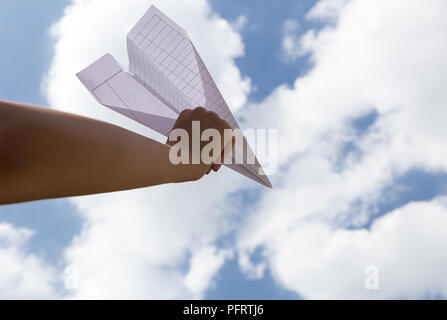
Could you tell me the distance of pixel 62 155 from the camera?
0.54 m

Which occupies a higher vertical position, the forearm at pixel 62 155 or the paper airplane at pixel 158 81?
the paper airplane at pixel 158 81

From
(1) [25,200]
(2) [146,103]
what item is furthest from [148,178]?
(2) [146,103]

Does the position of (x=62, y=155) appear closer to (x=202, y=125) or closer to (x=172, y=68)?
(x=202, y=125)

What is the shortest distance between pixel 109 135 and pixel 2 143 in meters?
0.14

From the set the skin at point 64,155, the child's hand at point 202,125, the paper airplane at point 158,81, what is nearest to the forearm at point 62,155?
the skin at point 64,155

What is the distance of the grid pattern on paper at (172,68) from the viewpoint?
43.1 inches

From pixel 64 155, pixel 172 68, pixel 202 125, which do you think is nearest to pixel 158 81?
pixel 172 68

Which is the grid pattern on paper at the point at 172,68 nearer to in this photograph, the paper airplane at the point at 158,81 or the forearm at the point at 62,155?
the paper airplane at the point at 158,81

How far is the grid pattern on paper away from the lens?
3.59 ft

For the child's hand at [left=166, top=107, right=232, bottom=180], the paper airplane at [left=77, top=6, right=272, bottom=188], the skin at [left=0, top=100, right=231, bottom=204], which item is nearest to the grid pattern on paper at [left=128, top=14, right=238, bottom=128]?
the paper airplane at [left=77, top=6, right=272, bottom=188]

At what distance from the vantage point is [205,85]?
3.64ft

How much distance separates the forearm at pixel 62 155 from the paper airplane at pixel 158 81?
0.46m

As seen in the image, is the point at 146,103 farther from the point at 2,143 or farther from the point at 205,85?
the point at 2,143

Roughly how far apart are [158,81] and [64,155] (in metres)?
0.68
